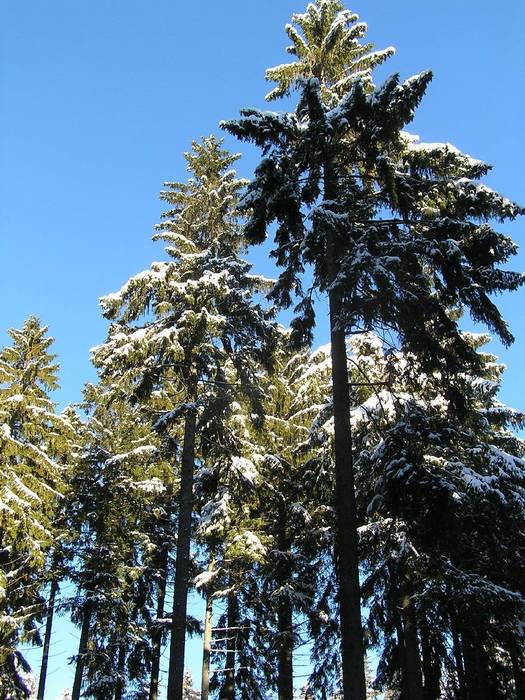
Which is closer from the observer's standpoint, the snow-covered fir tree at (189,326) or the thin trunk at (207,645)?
the snow-covered fir tree at (189,326)

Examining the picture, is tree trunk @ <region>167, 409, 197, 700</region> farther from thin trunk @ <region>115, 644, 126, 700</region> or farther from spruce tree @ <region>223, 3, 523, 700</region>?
thin trunk @ <region>115, 644, 126, 700</region>

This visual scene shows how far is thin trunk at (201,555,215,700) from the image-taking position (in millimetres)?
18938

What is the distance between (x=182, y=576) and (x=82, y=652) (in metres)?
8.43

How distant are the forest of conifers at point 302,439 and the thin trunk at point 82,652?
9 centimetres

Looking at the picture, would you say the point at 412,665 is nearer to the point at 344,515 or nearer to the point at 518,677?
the point at 518,677

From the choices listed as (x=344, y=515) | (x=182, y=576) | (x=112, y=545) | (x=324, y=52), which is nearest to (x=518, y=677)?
(x=344, y=515)

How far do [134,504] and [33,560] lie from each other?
3991 mm

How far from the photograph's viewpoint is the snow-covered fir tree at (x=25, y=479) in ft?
52.1

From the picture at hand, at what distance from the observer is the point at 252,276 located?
17.4m

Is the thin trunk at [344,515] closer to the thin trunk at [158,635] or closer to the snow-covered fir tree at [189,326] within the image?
the snow-covered fir tree at [189,326]

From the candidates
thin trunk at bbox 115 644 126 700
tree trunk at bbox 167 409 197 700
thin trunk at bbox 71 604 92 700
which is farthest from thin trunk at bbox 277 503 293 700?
thin trunk at bbox 71 604 92 700

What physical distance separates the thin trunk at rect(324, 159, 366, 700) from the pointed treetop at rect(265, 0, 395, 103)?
2.93 m

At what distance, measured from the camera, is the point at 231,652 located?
19.5m

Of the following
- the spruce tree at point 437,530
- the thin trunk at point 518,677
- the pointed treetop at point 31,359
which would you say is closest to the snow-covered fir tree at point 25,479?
the pointed treetop at point 31,359
